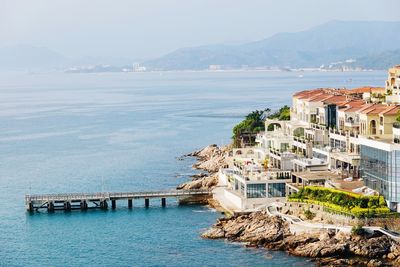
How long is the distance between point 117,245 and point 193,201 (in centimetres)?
1229

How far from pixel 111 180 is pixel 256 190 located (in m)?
19.0

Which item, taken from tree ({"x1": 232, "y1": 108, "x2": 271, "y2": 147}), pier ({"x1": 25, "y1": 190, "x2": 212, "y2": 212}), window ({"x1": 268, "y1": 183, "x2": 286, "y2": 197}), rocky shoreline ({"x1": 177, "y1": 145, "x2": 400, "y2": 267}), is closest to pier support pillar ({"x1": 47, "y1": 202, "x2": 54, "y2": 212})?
pier ({"x1": 25, "y1": 190, "x2": 212, "y2": 212})

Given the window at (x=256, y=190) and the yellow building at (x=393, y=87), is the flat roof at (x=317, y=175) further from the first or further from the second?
the yellow building at (x=393, y=87)

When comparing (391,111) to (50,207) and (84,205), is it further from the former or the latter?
(50,207)

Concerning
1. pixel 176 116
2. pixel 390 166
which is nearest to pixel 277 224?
pixel 390 166

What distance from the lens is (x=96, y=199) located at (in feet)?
185

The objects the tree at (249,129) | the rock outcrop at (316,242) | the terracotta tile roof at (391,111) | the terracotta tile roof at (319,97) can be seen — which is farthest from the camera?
Answer: the tree at (249,129)

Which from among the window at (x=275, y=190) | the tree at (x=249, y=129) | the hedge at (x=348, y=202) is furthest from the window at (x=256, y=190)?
the tree at (x=249, y=129)

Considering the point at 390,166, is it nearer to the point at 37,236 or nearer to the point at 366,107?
the point at 366,107

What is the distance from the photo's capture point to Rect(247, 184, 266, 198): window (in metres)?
51.1

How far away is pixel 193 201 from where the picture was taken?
57156 mm

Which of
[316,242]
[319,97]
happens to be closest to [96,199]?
[319,97]

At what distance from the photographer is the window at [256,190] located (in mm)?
51125

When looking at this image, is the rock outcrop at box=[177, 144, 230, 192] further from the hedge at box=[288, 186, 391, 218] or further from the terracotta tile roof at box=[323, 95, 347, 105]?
the hedge at box=[288, 186, 391, 218]
